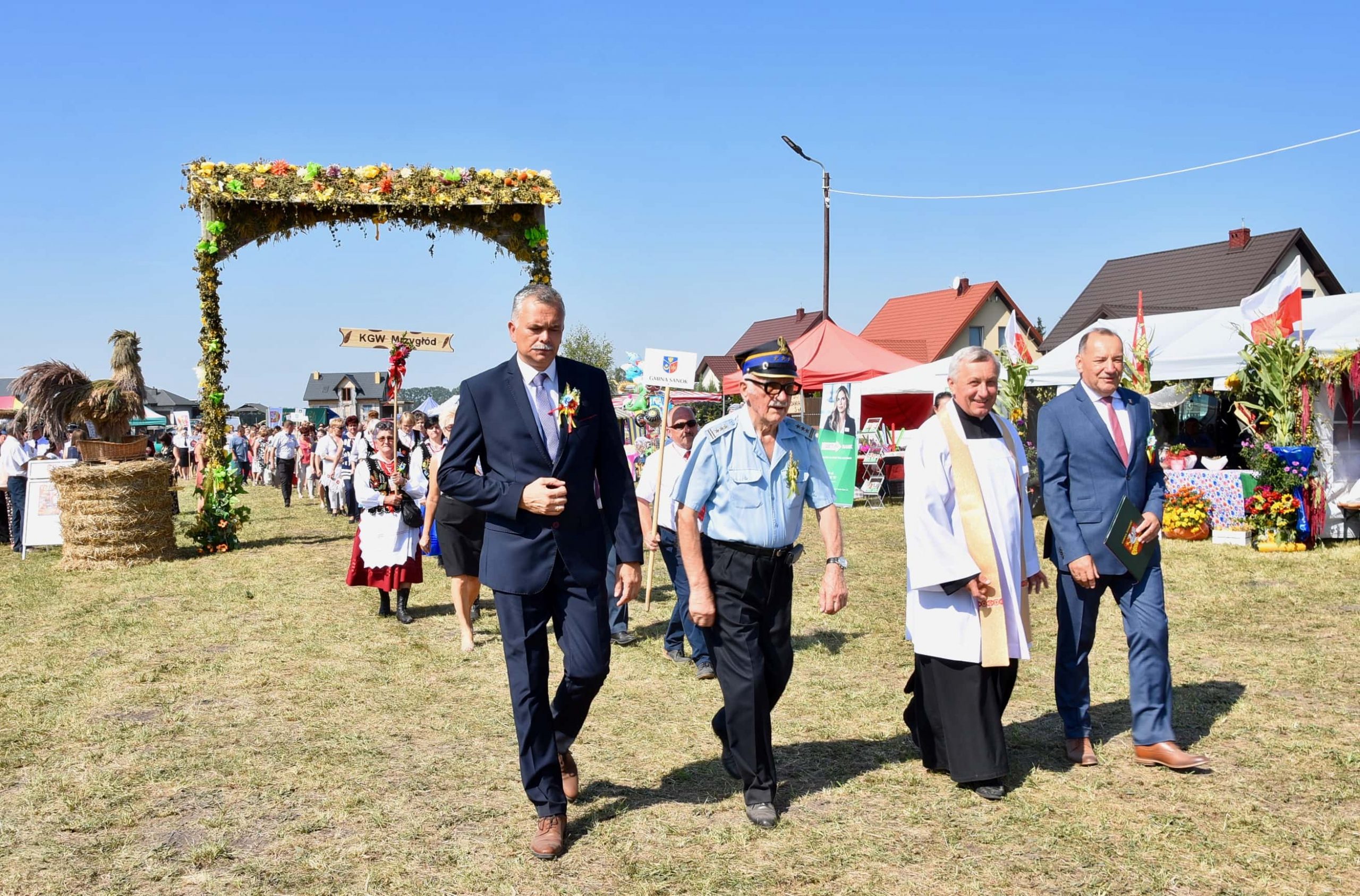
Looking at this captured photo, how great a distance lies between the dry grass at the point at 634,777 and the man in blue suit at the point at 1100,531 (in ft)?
0.90

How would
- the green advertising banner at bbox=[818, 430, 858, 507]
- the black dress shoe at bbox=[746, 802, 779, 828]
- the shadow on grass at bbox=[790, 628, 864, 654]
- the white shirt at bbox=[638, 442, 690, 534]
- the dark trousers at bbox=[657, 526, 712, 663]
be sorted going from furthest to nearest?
the green advertising banner at bbox=[818, 430, 858, 507], the white shirt at bbox=[638, 442, 690, 534], the shadow on grass at bbox=[790, 628, 864, 654], the dark trousers at bbox=[657, 526, 712, 663], the black dress shoe at bbox=[746, 802, 779, 828]

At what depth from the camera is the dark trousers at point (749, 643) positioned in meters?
4.31

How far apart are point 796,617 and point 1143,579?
166 inches

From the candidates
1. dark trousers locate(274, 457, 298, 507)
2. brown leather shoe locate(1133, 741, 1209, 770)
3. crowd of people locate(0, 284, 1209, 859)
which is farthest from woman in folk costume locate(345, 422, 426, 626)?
dark trousers locate(274, 457, 298, 507)

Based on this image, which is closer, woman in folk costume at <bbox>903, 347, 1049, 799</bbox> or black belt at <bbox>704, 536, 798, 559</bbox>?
black belt at <bbox>704, 536, 798, 559</bbox>

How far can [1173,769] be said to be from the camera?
479 cm

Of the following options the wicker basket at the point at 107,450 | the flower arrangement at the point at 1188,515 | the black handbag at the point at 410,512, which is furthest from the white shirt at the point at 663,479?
the wicker basket at the point at 107,450

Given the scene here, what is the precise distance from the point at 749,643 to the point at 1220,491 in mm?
11049

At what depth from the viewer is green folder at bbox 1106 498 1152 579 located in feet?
15.8

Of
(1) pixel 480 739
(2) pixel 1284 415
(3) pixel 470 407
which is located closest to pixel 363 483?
(1) pixel 480 739

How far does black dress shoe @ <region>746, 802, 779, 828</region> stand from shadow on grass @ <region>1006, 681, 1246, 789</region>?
1177 millimetres

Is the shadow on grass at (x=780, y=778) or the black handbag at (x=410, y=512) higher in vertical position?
the black handbag at (x=410, y=512)

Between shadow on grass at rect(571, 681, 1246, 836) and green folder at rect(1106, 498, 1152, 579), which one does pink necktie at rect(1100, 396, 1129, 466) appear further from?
shadow on grass at rect(571, 681, 1246, 836)

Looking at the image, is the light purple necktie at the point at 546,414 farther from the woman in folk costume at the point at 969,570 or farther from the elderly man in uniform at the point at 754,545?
the woman in folk costume at the point at 969,570
